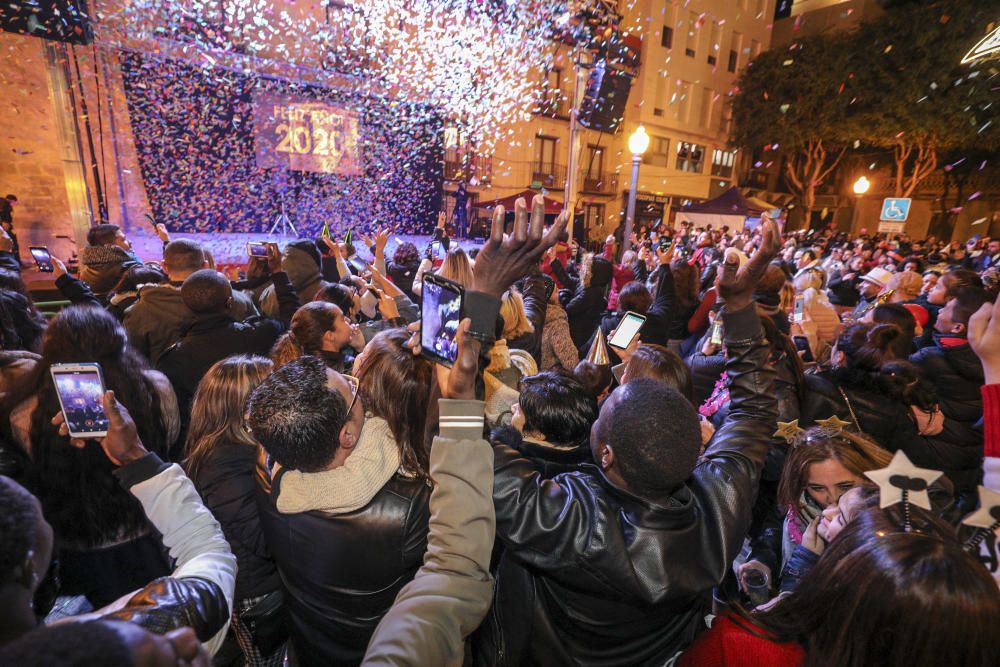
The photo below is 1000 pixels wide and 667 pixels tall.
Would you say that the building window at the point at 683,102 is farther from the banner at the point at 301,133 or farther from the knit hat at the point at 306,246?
the knit hat at the point at 306,246

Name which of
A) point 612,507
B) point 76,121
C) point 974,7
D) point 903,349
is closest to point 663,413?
point 612,507

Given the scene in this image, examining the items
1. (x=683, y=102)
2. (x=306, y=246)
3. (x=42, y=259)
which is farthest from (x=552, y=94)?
(x=42, y=259)

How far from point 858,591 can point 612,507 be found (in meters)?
0.56

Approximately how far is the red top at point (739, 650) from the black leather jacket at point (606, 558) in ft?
0.43

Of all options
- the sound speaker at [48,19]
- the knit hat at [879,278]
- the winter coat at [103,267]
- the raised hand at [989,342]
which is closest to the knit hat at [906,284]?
the knit hat at [879,278]

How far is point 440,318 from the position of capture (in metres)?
1.35

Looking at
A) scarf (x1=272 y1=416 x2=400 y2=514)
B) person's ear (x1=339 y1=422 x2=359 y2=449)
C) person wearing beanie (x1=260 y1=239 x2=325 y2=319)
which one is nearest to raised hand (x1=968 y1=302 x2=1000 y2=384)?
scarf (x1=272 y1=416 x2=400 y2=514)

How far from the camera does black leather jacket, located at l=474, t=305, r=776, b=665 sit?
49.4 inches

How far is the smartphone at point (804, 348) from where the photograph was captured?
3.80 metres

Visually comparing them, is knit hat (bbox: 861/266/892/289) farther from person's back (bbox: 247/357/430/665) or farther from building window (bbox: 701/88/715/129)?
building window (bbox: 701/88/715/129)

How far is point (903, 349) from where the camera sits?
283 cm

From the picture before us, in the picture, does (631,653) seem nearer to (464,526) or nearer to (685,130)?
(464,526)

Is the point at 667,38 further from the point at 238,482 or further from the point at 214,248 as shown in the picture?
the point at 238,482

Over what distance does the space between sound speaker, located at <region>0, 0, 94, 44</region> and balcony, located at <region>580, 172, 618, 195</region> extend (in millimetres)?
20605
